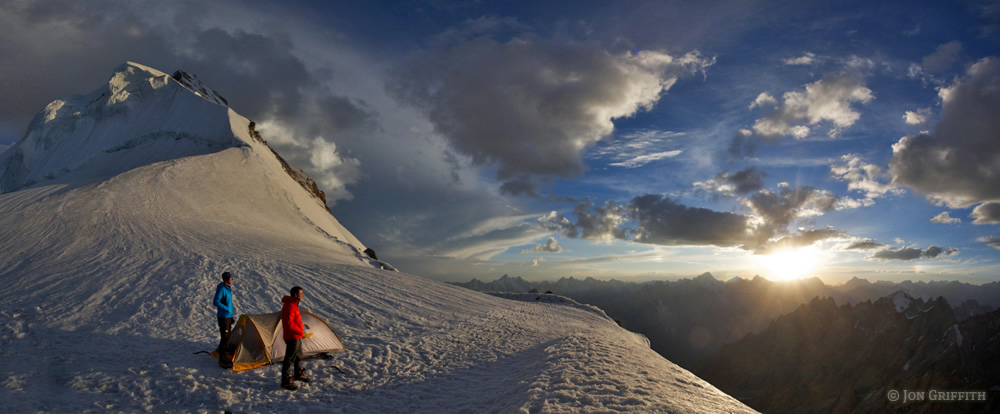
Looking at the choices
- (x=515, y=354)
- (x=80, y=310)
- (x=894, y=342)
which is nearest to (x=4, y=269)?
(x=80, y=310)

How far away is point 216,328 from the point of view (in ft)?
50.3

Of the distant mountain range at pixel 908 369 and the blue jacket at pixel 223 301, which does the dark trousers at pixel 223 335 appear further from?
the distant mountain range at pixel 908 369

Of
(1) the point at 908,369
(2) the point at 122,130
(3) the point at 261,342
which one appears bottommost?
(1) the point at 908,369

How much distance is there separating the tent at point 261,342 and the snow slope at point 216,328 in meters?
0.43

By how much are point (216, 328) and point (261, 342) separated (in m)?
5.07

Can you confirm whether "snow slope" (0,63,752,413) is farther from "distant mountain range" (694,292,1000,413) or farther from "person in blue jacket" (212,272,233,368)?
"distant mountain range" (694,292,1000,413)

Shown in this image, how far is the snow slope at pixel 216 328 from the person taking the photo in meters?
9.98

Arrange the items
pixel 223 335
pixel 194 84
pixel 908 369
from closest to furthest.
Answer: pixel 223 335
pixel 194 84
pixel 908 369

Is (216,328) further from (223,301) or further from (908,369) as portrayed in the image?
(908,369)

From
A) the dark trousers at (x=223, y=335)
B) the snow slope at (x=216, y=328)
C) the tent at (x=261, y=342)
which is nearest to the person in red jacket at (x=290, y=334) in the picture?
the snow slope at (x=216, y=328)

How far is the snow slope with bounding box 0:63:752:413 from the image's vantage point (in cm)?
998

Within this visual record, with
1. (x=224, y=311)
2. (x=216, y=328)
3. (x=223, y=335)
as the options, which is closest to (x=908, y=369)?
(x=216, y=328)

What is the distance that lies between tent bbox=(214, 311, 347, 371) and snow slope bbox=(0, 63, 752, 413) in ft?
1.42

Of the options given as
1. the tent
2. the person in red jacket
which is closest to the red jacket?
the person in red jacket
